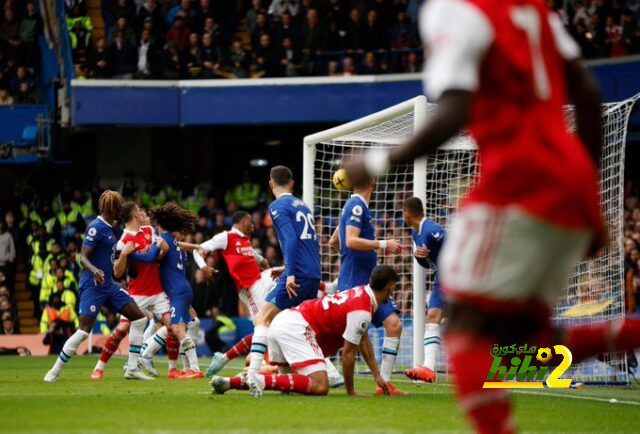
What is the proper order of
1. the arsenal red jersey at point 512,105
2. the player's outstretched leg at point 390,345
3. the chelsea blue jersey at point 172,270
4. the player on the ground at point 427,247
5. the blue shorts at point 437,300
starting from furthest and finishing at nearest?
the chelsea blue jersey at point 172,270, the blue shorts at point 437,300, the player on the ground at point 427,247, the player's outstretched leg at point 390,345, the arsenal red jersey at point 512,105

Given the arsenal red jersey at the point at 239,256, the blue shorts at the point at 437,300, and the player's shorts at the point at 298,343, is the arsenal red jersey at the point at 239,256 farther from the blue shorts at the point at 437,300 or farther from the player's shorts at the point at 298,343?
the player's shorts at the point at 298,343

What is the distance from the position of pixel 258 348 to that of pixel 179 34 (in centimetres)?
1735

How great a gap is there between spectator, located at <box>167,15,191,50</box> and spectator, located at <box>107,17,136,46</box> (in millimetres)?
852

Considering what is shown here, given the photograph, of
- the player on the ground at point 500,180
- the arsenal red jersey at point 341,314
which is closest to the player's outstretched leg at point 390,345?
the arsenal red jersey at point 341,314

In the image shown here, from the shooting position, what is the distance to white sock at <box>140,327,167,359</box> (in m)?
14.8

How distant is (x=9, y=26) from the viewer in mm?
29688

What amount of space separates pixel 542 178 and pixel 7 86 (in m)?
25.5

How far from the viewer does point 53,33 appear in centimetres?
2853

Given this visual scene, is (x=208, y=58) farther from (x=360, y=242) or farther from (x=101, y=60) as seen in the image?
(x=360, y=242)

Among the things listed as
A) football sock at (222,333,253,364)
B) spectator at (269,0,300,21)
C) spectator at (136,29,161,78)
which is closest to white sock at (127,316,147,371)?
football sock at (222,333,253,364)

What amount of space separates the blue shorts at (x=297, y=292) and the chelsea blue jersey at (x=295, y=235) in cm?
6

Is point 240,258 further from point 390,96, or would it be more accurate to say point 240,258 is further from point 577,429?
point 390,96

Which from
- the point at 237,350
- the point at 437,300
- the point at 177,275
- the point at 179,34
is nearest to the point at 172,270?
the point at 177,275

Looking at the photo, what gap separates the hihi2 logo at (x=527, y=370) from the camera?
11.4 metres
